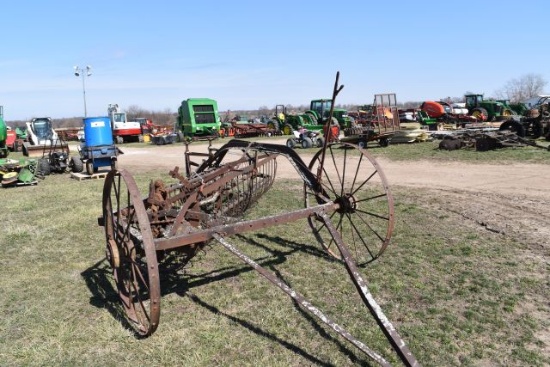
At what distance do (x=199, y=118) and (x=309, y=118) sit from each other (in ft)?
19.5

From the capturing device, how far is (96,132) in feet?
38.4

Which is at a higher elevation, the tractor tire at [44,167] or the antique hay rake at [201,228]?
the tractor tire at [44,167]

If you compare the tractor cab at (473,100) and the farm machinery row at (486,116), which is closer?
the farm machinery row at (486,116)

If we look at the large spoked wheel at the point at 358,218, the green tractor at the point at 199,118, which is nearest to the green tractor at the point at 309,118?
the green tractor at the point at 199,118

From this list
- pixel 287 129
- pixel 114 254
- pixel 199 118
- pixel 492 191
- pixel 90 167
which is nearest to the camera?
pixel 114 254

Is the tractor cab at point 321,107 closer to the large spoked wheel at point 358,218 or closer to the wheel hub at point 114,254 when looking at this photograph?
the large spoked wheel at point 358,218

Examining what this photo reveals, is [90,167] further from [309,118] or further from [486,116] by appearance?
[486,116]

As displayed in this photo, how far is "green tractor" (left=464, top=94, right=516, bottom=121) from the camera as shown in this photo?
25391 mm

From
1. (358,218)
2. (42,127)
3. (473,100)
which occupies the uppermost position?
(473,100)

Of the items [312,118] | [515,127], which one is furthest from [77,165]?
[515,127]

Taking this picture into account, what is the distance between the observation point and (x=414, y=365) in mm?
2535

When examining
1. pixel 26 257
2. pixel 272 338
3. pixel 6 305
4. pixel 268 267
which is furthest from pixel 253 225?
pixel 26 257

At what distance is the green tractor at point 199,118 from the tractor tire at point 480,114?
49.6 ft

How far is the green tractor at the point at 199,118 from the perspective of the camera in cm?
2278
